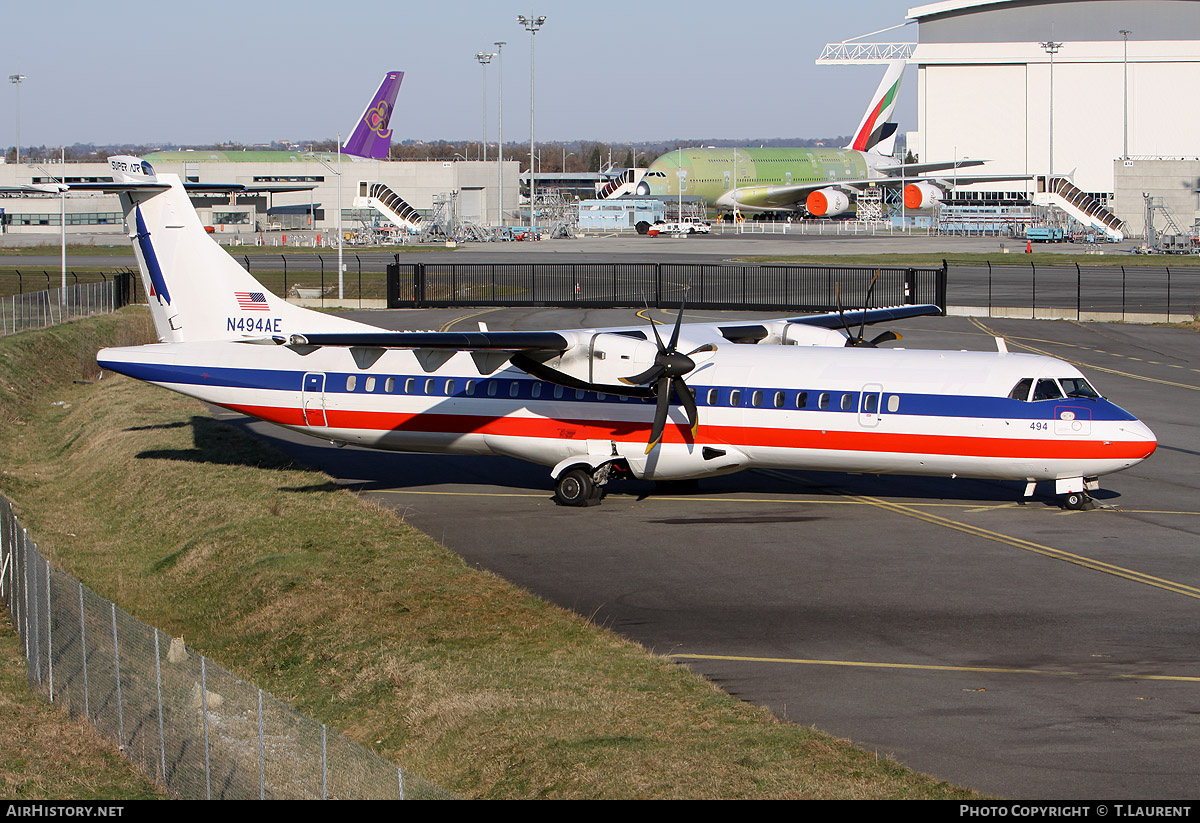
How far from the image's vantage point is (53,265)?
90.2 metres

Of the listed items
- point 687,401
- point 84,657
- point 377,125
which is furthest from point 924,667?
point 377,125

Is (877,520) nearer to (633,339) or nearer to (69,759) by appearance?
(633,339)

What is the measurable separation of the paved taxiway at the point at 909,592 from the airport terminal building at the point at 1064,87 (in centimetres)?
13048

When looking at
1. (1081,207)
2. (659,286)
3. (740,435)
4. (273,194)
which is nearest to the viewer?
(740,435)

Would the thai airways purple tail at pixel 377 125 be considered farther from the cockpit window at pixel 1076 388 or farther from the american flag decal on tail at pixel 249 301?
the cockpit window at pixel 1076 388

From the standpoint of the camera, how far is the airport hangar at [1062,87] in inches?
5910

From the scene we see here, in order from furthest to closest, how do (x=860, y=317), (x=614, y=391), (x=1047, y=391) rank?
(x=860, y=317), (x=614, y=391), (x=1047, y=391)

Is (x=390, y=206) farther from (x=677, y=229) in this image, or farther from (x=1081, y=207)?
(x=1081, y=207)

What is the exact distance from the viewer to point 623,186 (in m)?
144

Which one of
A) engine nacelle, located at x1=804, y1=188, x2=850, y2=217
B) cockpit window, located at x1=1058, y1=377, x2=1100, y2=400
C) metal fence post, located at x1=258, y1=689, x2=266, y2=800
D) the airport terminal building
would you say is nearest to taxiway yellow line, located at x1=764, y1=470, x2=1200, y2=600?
cockpit window, located at x1=1058, y1=377, x2=1100, y2=400

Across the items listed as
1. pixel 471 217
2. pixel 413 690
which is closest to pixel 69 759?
pixel 413 690

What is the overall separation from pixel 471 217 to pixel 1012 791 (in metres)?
132

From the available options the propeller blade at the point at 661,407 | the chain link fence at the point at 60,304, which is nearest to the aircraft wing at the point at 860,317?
the propeller blade at the point at 661,407

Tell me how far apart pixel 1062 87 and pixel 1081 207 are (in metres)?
46.9
